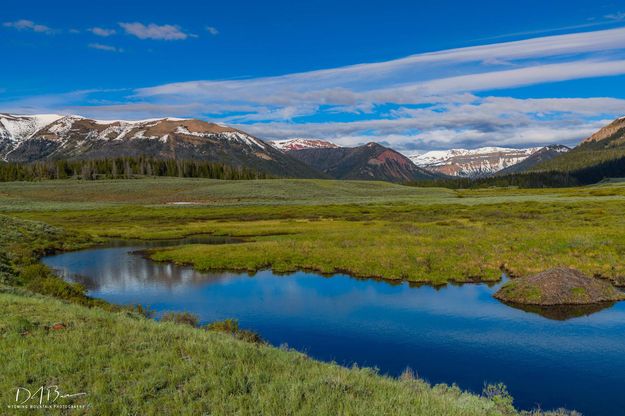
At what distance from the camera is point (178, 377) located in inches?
479

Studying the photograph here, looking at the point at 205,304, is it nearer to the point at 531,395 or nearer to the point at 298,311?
the point at 298,311

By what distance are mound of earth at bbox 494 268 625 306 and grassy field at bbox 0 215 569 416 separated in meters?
18.5

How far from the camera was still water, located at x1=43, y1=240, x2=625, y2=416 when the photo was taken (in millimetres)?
19984

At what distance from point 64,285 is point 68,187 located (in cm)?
16968

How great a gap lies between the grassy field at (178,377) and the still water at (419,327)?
20.7 ft

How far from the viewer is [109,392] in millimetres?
11367

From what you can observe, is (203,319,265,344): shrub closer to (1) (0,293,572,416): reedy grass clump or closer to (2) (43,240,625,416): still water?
(2) (43,240,625,416): still water

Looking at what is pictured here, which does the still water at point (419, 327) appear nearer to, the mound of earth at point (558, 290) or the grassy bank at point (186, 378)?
the mound of earth at point (558, 290)

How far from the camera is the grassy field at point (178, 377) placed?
1087 centimetres

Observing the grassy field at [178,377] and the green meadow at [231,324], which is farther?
the green meadow at [231,324]


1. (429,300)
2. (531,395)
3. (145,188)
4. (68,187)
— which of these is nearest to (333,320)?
(429,300)
